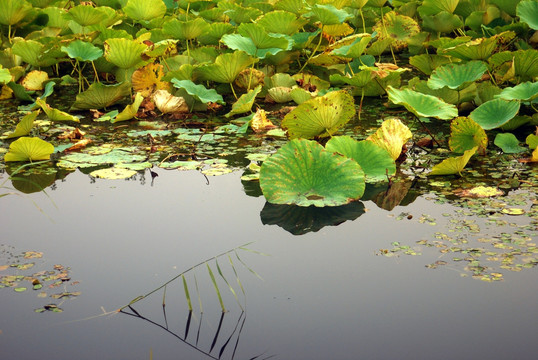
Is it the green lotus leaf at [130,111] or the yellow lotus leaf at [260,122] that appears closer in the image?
the yellow lotus leaf at [260,122]

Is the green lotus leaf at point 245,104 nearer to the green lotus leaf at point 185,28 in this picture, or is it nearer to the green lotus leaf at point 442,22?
the green lotus leaf at point 185,28

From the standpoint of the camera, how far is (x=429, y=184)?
2482mm

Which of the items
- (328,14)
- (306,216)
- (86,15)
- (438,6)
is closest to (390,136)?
(306,216)

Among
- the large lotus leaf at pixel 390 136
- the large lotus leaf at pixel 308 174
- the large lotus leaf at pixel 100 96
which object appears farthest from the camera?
the large lotus leaf at pixel 100 96

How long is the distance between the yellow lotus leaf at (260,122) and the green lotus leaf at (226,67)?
0.46 meters

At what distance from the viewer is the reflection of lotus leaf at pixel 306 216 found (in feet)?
7.20

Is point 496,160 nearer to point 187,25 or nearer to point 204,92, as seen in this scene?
point 204,92

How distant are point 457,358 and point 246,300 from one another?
0.54 metres

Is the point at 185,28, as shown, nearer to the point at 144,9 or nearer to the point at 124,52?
the point at 124,52

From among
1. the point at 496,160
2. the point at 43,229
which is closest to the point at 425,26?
the point at 496,160

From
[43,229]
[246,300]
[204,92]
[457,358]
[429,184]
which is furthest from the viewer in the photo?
[204,92]

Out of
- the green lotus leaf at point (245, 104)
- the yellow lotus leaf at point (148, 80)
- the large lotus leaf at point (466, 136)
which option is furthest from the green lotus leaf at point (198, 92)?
the large lotus leaf at point (466, 136)

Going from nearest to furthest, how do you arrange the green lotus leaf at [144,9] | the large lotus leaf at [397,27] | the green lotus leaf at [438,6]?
the green lotus leaf at [438,6] → the green lotus leaf at [144,9] → the large lotus leaf at [397,27]

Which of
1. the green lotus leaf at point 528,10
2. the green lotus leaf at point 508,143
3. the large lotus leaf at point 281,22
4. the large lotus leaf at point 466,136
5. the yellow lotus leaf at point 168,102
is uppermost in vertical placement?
the green lotus leaf at point 528,10
